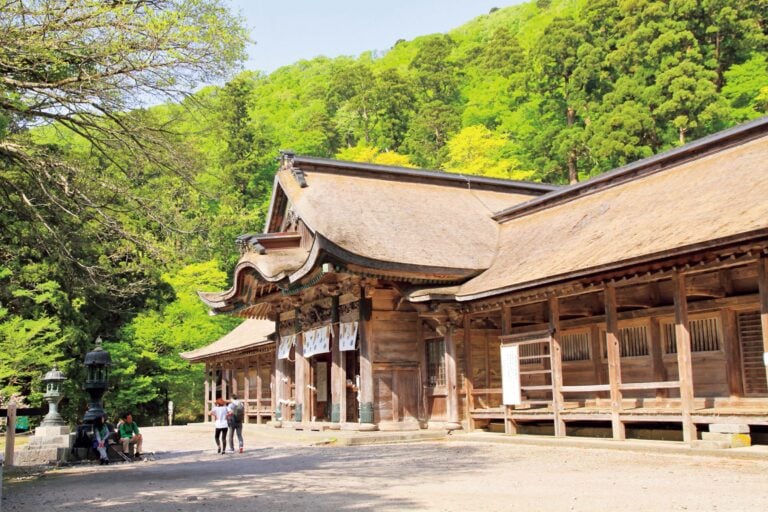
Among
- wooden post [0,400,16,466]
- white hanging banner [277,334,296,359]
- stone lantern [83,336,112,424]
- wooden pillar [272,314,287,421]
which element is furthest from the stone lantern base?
wooden pillar [272,314,287,421]

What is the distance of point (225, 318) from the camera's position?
4475 cm

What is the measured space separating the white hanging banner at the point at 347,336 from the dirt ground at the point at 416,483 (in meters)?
4.19

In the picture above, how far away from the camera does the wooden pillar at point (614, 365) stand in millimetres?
15133

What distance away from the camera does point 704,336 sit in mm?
16219

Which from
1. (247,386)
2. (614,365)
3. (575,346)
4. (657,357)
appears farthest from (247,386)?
(614,365)

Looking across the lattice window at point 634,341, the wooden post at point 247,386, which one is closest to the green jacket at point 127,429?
the lattice window at point 634,341

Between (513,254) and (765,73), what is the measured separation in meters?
32.5

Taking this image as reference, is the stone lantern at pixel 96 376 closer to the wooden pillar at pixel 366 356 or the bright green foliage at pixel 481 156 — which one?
the wooden pillar at pixel 366 356

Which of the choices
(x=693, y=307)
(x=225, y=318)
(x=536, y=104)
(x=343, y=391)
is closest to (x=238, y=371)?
(x=225, y=318)

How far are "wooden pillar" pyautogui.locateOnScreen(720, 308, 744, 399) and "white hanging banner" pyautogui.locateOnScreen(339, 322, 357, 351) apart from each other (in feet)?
29.9

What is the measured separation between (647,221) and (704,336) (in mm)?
2781

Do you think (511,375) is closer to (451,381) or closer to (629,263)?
(451,381)

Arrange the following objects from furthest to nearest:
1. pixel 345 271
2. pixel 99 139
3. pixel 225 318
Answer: pixel 225 318 → pixel 345 271 → pixel 99 139

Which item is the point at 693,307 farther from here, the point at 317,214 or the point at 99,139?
the point at 99,139
